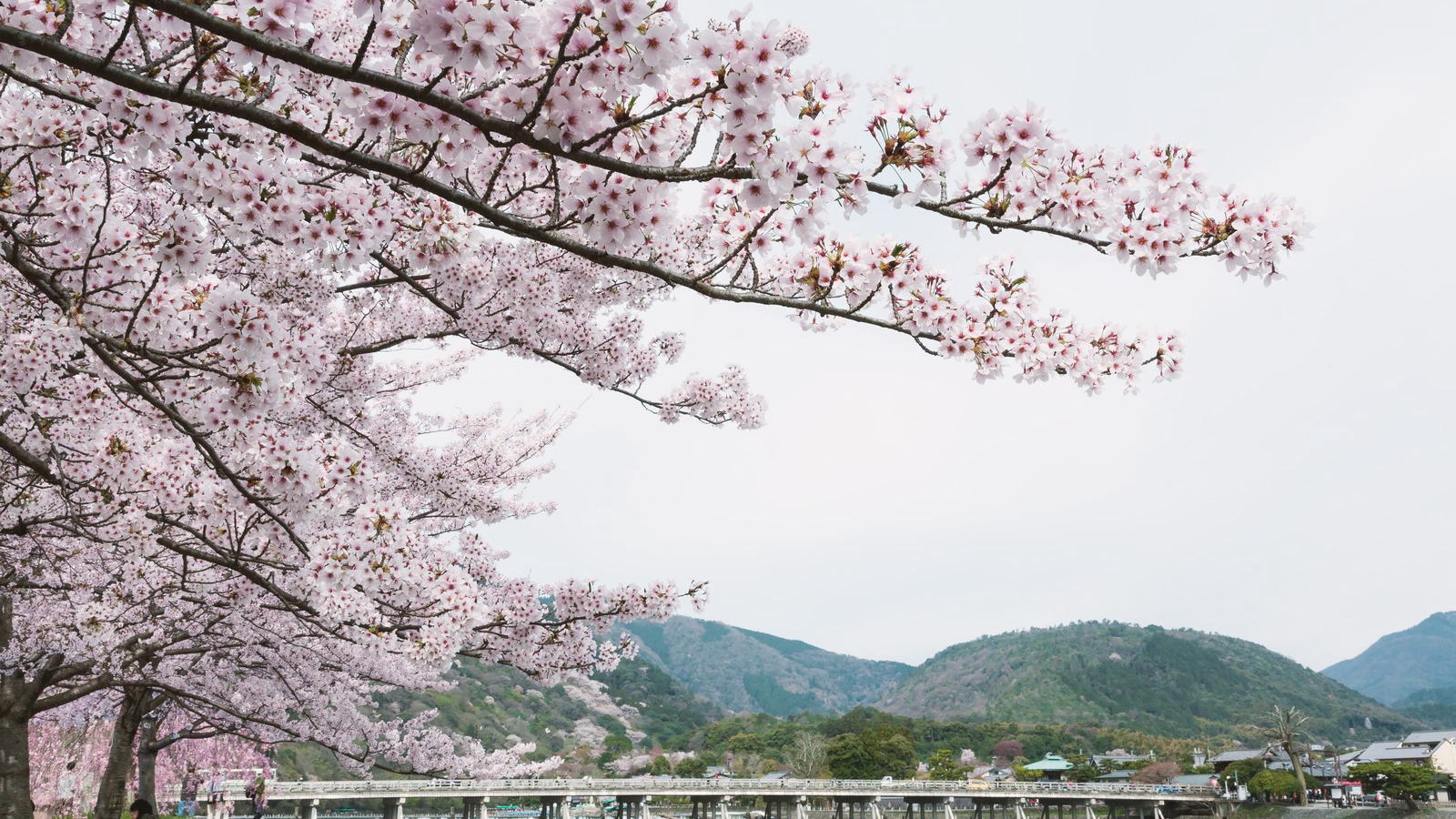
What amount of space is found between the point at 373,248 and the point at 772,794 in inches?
2376

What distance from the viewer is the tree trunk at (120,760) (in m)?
13.0

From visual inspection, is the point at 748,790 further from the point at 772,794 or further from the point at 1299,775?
the point at 1299,775

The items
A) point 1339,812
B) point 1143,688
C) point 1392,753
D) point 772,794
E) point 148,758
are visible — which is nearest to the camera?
point 148,758

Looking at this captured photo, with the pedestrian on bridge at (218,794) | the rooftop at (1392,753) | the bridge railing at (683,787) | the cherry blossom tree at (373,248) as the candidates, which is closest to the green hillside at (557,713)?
the bridge railing at (683,787)

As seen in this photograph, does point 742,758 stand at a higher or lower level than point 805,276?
lower

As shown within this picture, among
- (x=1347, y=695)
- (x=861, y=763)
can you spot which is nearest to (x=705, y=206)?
(x=861, y=763)

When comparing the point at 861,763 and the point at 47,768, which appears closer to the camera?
the point at 47,768

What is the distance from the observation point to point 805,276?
3.95m

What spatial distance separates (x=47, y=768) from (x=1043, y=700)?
140m

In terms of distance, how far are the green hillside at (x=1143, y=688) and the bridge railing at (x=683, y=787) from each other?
70859 millimetres

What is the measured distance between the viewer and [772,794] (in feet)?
190

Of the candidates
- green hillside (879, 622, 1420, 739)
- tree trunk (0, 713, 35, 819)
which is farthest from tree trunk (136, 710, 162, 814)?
green hillside (879, 622, 1420, 739)

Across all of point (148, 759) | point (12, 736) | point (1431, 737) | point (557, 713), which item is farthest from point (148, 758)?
point (557, 713)

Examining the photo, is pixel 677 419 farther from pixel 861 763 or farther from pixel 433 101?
pixel 861 763
